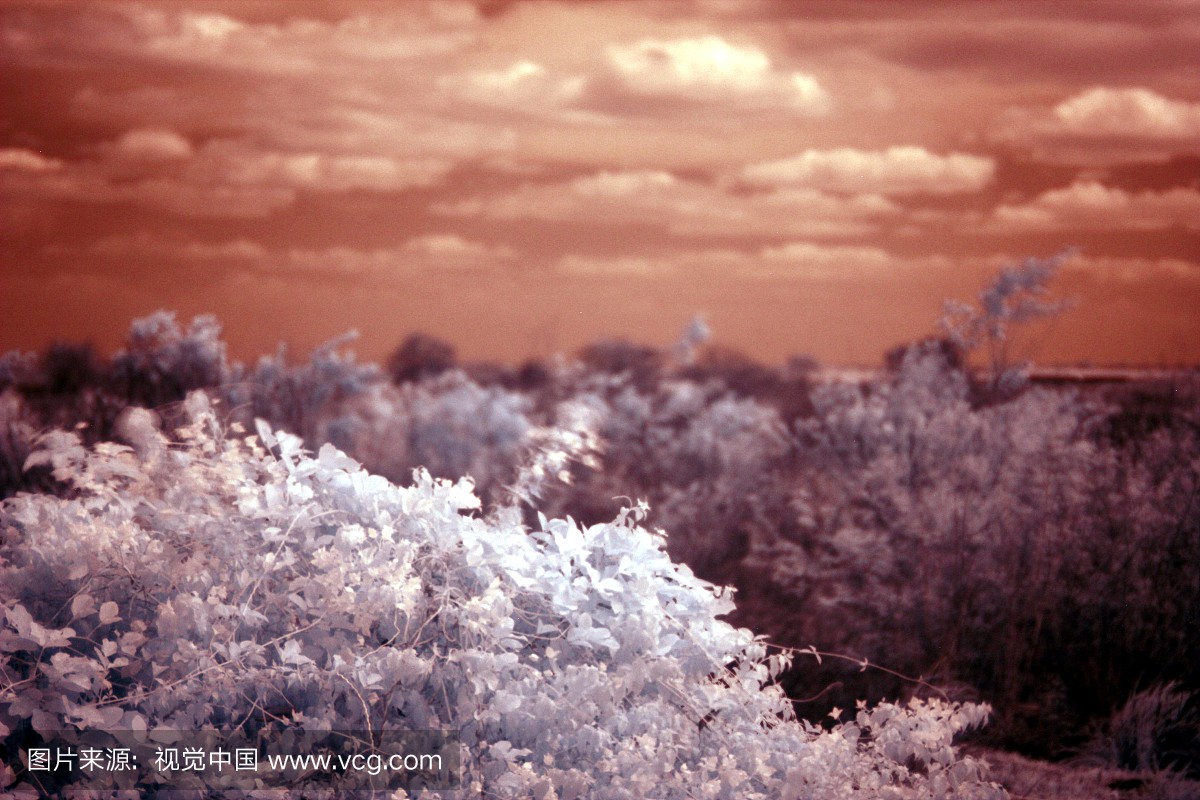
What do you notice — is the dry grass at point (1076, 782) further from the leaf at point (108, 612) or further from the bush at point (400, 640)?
the leaf at point (108, 612)

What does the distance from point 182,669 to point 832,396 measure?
22.4 ft

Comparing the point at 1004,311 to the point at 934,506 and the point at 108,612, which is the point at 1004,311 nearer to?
the point at 934,506

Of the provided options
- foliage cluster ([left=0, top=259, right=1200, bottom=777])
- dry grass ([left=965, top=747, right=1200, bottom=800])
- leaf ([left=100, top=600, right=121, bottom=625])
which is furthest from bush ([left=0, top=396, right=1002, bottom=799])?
dry grass ([left=965, top=747, right=1200, bottom=800])

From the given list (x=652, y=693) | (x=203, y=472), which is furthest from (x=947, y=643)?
(x=203, y=472)

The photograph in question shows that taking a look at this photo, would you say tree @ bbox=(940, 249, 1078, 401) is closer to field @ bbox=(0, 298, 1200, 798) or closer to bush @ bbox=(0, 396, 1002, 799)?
field @ bbox=(0, 298, 1200, 798)

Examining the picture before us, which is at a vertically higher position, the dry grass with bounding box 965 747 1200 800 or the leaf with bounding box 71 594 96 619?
the leaf with bounding box 71 594 96 619

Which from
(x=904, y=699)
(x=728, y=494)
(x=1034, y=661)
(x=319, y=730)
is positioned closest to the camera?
(x=319, y=730)

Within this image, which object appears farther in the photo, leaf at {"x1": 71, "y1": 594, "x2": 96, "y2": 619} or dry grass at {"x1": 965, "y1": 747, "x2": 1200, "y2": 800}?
dry grass at {"x1": 965, "y1": 747, "x2": 1200, "y2": 800}

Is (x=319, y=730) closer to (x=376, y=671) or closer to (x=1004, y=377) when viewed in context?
(x=376, y=671)

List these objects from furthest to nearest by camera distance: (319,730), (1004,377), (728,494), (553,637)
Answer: (728,494)
(1004,377)
(553,637)
(319,730)

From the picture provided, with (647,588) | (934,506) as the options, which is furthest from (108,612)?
(934,506)

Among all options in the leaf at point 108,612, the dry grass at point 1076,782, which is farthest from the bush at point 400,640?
the dry grass at point 1076,782

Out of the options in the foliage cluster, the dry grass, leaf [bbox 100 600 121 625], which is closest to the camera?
leaf [bbox 100 600 121 625]

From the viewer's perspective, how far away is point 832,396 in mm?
9336
